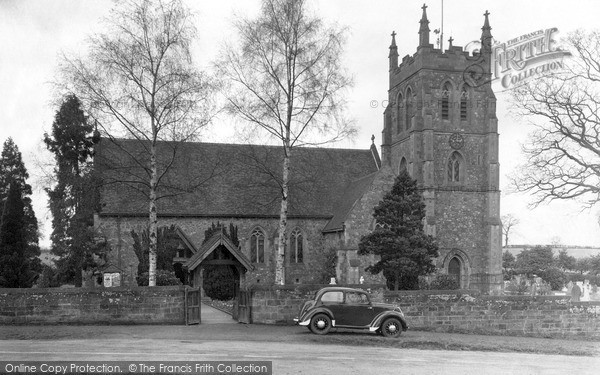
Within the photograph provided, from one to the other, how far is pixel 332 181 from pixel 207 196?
30.4ft

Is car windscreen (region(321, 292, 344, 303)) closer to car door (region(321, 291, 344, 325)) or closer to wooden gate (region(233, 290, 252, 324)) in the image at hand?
car door (region(321, 291, 344, 325))

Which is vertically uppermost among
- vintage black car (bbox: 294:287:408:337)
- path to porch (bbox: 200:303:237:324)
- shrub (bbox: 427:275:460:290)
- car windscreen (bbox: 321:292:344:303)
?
car windscreen (bbox: 321:292:344:303)

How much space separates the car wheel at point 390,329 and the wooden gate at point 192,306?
664 cm

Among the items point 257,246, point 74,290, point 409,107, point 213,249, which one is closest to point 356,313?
point 213,249

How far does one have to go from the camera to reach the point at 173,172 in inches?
1644

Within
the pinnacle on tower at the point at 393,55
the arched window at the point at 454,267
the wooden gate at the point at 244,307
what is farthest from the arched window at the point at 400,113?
the wooden gate at the point at 244,307

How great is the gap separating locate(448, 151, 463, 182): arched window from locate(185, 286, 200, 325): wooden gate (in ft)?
88.0

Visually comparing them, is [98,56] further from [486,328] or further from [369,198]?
[369,198]

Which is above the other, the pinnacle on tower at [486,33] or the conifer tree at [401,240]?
the pinnacle on tower at [486,33]

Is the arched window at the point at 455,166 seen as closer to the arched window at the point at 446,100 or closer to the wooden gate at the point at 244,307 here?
the arched window at the point at 446,100

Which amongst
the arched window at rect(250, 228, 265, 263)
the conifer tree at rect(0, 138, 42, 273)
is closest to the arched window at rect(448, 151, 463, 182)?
the arched window at rect(250, 228, 265, 263)

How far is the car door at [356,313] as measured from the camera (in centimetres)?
1966

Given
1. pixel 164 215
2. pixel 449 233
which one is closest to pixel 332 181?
pixel 449 233

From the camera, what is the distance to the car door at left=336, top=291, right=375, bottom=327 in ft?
64.5
